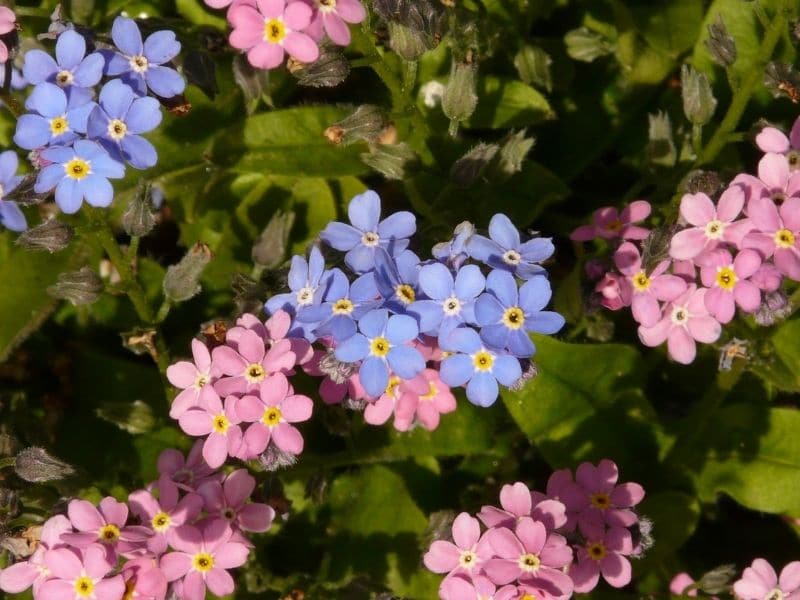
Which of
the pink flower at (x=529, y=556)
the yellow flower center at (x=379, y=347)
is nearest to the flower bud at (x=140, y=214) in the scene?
the yellow flower center at (x=379, y=347)

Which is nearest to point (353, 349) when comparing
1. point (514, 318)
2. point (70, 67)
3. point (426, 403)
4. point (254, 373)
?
point (254, 373)

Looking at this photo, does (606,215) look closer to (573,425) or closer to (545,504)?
(573,425)

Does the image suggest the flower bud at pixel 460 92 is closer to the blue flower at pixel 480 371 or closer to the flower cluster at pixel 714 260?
the flower cluster at pixel 714 260

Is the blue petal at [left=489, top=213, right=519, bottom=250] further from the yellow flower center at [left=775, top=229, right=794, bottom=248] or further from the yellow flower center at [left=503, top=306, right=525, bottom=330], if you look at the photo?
the yellow flower center at [left=775, top=229, right=794, bottom=248]

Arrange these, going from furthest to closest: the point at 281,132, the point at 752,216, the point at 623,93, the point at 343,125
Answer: the point at 623,93, the point at 281,132, the point at 343,125, the point at 752,216

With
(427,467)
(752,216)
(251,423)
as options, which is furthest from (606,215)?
(251,423)

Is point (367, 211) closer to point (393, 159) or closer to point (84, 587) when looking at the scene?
point (393, 159)
